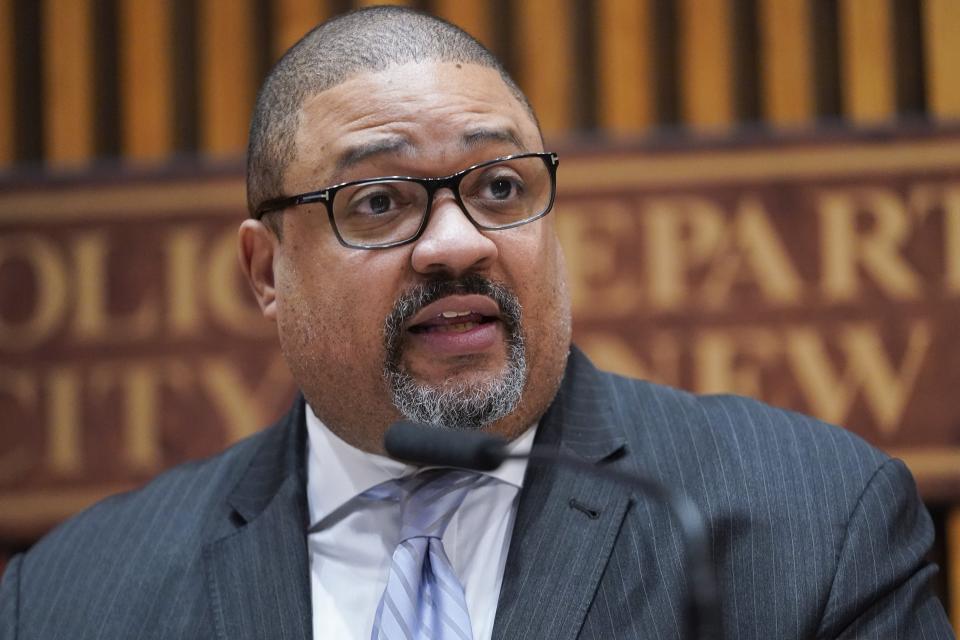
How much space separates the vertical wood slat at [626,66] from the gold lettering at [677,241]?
0.25 meters

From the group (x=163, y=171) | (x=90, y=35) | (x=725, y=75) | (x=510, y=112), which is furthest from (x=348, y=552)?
(x=90, y=35)

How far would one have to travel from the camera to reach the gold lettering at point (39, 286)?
267 cm

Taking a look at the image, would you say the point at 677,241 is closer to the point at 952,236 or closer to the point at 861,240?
the point at 861,240

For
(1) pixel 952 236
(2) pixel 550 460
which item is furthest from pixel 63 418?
(1) pixel 952 236

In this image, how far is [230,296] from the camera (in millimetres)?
2648

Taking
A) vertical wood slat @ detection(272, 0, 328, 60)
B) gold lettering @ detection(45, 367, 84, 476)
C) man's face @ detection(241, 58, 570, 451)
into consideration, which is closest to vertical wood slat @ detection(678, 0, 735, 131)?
vertical wood slat @ detection(272, 0, 328, 60)

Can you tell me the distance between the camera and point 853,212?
98.3 inches

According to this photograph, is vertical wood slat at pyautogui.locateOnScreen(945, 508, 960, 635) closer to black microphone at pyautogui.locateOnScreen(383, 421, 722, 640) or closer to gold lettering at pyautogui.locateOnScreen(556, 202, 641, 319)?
gold lettering at pyautogui.locateOnScreen(556, 202, 641, 319)

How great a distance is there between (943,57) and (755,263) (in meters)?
0.62

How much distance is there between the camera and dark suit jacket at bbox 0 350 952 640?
1.42 meters

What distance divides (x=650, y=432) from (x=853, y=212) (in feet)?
3.60

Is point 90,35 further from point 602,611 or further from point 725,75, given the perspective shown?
point 602,611

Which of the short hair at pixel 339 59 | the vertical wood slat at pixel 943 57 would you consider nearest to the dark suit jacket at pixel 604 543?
the short hair at pixel 339 59

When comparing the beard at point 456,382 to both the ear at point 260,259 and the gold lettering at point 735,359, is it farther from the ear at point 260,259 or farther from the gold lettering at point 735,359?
the gold lettering at point 735,359
